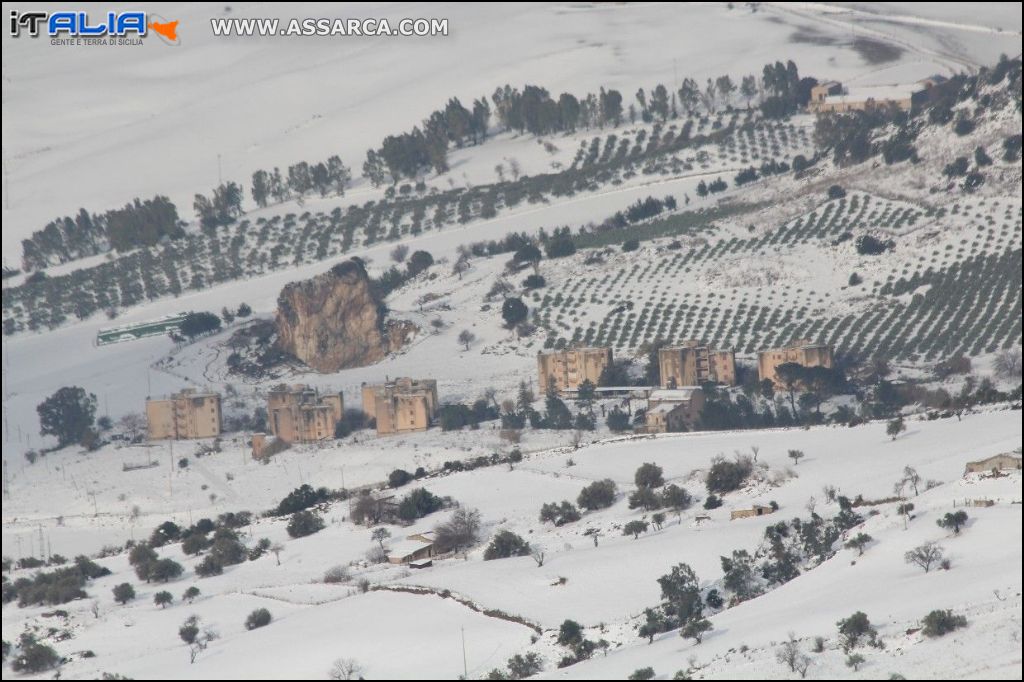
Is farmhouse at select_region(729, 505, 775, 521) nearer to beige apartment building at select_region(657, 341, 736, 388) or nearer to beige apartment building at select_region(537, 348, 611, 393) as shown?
beige apartment building at select_region(657, 341, 736, 388)

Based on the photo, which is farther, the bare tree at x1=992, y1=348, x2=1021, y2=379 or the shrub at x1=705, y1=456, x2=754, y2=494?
the bare tree at x1=992, y1=348, x2=1021, y2=379

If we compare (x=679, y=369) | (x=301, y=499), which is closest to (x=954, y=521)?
(x=301, y=499)

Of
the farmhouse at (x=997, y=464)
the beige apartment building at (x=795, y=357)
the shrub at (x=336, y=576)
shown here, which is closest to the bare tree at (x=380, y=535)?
the shrub at (x=336, y=576)

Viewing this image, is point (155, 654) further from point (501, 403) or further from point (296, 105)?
point (296, 105)

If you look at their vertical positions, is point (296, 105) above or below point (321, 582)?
above

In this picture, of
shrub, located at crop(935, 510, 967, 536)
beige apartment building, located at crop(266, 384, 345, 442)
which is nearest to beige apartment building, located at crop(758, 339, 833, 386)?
beige apartment building, located at crop(266, 384, 345, 442)

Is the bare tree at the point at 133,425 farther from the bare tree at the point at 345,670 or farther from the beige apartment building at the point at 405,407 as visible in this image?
the bare tree at the point at 345,670

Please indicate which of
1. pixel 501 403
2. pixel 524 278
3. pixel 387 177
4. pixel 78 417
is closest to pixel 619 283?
Result: pixel 524 278
